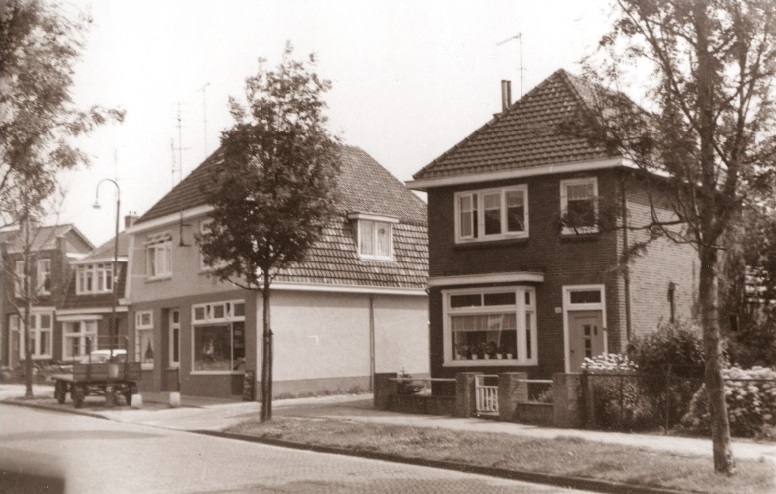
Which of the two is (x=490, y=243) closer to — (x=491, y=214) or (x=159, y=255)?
(x=491, y=214)

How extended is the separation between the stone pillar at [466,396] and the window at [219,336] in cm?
993

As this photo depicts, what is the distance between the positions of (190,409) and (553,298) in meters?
10.4

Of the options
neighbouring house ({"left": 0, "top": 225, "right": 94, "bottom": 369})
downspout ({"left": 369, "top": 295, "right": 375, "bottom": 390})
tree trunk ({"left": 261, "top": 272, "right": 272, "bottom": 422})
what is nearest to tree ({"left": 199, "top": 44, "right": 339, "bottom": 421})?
tree trunk ({"left": 261, "top": 272, "right": 272, "bottom": 422})

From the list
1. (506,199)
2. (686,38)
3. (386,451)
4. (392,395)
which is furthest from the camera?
(506,199)

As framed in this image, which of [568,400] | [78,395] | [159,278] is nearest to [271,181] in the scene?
[568,400]

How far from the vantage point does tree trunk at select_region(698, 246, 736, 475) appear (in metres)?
12.5

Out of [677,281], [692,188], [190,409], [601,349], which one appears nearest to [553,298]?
[601,349]

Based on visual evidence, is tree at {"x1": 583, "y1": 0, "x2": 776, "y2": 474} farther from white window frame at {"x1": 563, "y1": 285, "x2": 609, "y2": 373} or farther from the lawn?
white window frame at {"x1": 563, "y1": 285, "x2": 609, "y2": 373}

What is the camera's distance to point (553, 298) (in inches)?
974

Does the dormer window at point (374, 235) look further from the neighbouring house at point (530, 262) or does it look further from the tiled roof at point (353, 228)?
the neighbouring house at point (530, 262)

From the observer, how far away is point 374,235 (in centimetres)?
3266

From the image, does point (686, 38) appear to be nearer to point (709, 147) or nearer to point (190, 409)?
point (709, 147)

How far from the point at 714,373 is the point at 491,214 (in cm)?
1366

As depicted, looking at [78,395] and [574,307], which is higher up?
[574,307]
